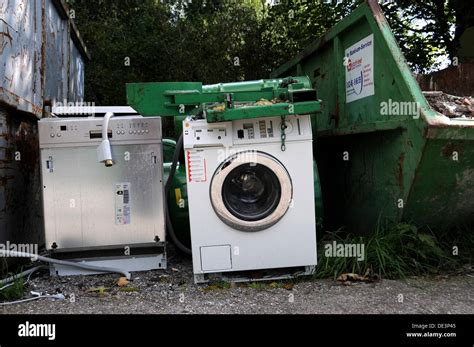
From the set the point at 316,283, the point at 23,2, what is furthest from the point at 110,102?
the point at 316,283

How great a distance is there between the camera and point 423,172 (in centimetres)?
303

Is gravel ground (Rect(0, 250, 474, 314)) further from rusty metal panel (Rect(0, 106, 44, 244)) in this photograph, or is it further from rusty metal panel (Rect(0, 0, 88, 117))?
rusty metal panel (Rect(0, 0, 88, 117))

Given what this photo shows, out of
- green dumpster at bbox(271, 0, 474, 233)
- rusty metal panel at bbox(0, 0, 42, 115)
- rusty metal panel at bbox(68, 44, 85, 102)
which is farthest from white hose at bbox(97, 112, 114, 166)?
rusty metal panel at bbox(68, 44, 85, 102)

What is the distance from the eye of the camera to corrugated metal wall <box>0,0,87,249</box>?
10.8ft

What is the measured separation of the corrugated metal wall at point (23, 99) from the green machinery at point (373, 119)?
87 cm

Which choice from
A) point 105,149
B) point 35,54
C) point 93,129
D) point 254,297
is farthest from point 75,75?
point 254,297

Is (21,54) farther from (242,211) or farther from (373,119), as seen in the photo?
(373,119)

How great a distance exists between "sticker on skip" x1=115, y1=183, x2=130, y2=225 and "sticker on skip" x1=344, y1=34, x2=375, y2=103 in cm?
Answer: 190

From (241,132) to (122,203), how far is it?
1.04 m

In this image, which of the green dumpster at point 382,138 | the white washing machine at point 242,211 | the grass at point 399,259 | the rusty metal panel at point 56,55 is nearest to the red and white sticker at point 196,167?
the white washing machine at point 242,211

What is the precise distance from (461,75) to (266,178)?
2.24 metres

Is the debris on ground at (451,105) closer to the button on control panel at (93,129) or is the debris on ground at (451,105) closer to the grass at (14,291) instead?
the button on control panel at (93,129)

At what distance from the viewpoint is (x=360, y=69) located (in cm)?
365
